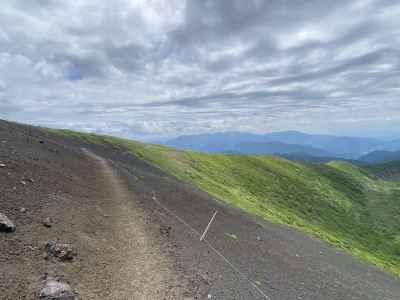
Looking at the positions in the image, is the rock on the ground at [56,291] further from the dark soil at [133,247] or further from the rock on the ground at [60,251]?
the rock on the ground at [60,251]

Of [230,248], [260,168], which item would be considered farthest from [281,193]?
[230,248]

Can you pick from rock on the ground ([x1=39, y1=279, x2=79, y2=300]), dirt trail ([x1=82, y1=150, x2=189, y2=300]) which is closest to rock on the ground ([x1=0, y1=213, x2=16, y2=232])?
rock on the ground ([x1=39, y1=279, x2=79, y2=300])

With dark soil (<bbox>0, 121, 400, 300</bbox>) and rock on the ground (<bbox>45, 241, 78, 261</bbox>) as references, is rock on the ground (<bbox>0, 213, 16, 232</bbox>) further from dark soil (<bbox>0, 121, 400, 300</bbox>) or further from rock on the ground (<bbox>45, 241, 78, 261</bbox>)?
rock on the ground (<bbox>45, 241, 78, 261</bbox>)

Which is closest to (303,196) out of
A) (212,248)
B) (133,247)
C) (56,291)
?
(212,248)

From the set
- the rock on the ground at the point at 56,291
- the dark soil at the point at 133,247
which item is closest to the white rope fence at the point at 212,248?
the dark soil at the point at 133,247

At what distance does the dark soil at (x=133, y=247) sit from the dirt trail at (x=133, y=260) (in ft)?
0.14

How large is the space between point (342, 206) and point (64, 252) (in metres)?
114

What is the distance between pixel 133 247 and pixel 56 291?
18.0ft

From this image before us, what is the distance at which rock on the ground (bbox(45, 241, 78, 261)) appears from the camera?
9.84 metres

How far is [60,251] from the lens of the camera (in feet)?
33.0

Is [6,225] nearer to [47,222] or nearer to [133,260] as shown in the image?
[47,222]

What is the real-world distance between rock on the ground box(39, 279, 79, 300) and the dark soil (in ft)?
1.07

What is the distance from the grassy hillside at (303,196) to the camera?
57188 millimetres

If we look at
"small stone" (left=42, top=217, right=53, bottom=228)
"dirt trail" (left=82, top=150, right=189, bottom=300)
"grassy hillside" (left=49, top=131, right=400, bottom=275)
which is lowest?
"grassy hillside" (left=49, top=131, right=400, bottom=275)
